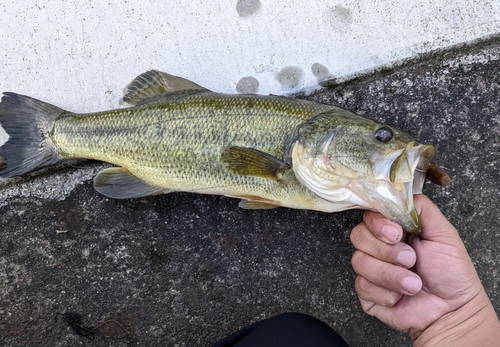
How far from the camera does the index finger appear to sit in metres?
2.12

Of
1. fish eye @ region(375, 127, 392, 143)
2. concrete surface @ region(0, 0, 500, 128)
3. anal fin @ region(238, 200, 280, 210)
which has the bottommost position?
anal fin @ region(238, 200, 280, 210)

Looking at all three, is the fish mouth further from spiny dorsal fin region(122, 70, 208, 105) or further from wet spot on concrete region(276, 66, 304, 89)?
spiny dorsal fin region(122, 70, 208, 105)

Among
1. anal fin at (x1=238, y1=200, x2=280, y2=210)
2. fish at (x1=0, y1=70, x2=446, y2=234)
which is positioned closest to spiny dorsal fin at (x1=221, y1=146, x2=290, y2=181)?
fish at (x1=0, y1=70, x2=446, y2=234)

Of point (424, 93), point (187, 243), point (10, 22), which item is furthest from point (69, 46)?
point (424, 93)

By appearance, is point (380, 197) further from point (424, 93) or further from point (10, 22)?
point (10, 22)

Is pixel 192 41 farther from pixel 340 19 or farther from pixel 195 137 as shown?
pixel 340 19

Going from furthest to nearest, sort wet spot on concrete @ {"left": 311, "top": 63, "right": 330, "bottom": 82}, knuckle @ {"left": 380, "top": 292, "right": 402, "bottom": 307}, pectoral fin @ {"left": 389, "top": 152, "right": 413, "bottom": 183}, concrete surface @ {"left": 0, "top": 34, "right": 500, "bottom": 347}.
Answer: wet spot on concrete @ {"left": 311, "top": 63, "right": 330, "bottom": 82} < concrete surface @ {"left": 0, "top": 34, "right": 500, "bottom": 347} < knuckle @ {"left": 380, "top": 292, "right": 402, "bottom": 307} < pectoral fin @ {"left": 389, "top": 152, "right": 413, "bottom": 183}

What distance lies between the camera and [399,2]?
2910mm

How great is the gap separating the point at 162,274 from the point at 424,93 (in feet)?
8.22

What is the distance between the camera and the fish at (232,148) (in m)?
2.09

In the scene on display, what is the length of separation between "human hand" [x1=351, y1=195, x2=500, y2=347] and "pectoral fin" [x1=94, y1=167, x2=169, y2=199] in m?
1.47

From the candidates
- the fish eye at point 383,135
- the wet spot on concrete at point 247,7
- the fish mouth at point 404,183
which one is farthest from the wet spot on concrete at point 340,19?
the fish mouth at point 404,183

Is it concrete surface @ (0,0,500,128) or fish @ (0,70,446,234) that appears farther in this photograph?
concrete surface @ (0,0,500,128)

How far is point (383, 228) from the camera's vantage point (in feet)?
7.06
